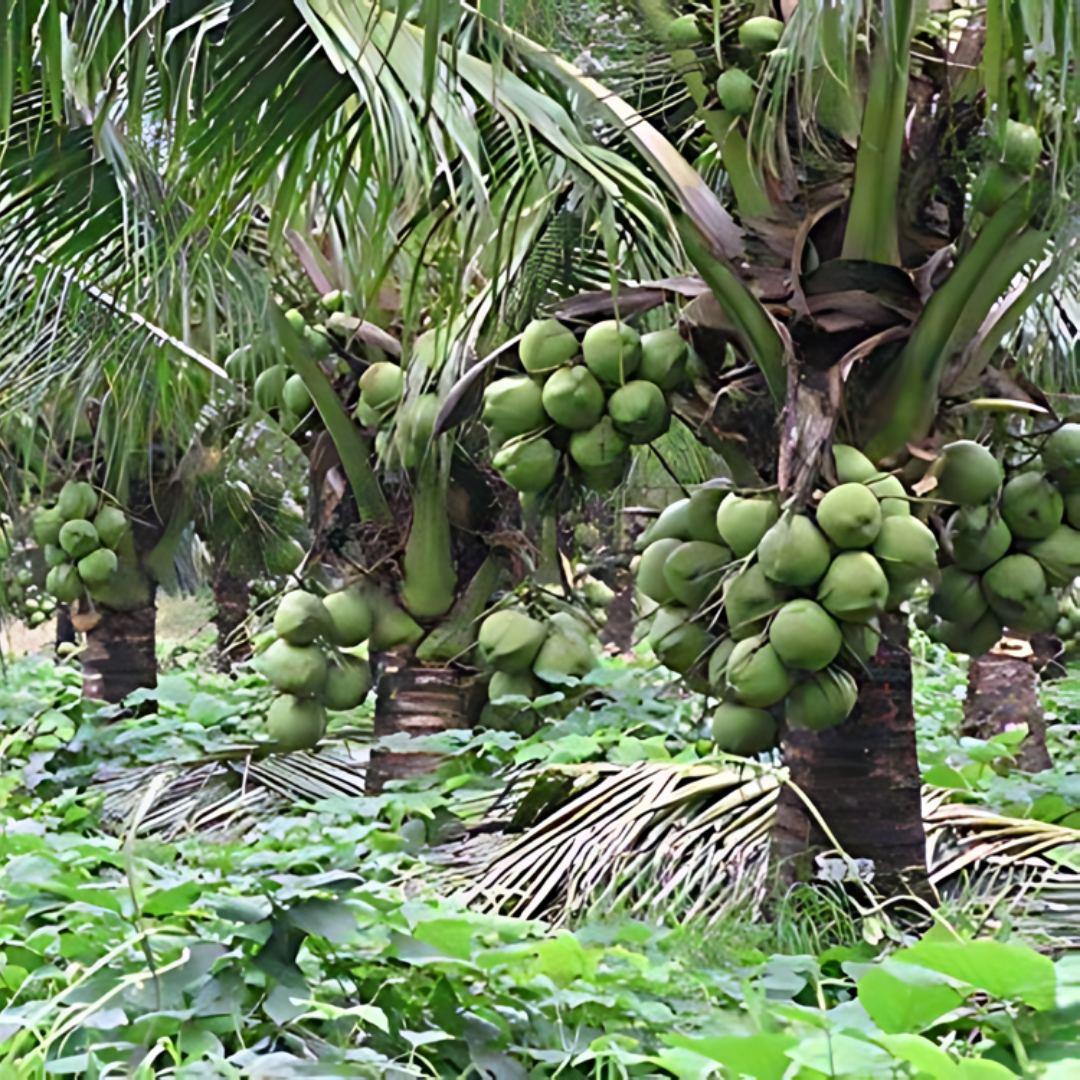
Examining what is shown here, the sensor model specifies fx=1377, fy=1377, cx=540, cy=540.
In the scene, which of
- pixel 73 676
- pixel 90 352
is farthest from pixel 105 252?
pixel 73 676

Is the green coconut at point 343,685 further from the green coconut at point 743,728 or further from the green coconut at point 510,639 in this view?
the green coconut at point 743,728

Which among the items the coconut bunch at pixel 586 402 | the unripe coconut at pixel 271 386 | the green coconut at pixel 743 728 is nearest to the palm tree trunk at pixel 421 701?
the unripe coconut at pixel 271 386

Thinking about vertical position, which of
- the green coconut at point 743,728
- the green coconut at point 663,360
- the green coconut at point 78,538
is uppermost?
the green coconut at point 663,360

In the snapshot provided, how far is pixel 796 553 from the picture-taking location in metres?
2.38

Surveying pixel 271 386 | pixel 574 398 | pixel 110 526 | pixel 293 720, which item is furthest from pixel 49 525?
pixel 574 398

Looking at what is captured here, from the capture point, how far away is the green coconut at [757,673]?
241 centimetres

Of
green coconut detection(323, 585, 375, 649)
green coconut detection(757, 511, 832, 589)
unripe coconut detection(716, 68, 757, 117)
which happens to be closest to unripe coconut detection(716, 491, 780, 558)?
green coconut detection(757, 511, 832, 589)

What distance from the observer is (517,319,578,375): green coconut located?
2.80 m

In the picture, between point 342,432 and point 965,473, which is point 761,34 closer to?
point 965,473

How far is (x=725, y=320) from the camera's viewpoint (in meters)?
2.81

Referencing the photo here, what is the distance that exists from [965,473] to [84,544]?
5.01 metres

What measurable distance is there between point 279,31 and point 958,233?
1445mm

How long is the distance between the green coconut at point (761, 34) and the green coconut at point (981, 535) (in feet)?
3.24

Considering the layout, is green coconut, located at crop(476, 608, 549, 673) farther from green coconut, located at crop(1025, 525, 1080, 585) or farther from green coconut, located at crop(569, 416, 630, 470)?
green coconut, located at crop(1025, 525, 1080, 585)
